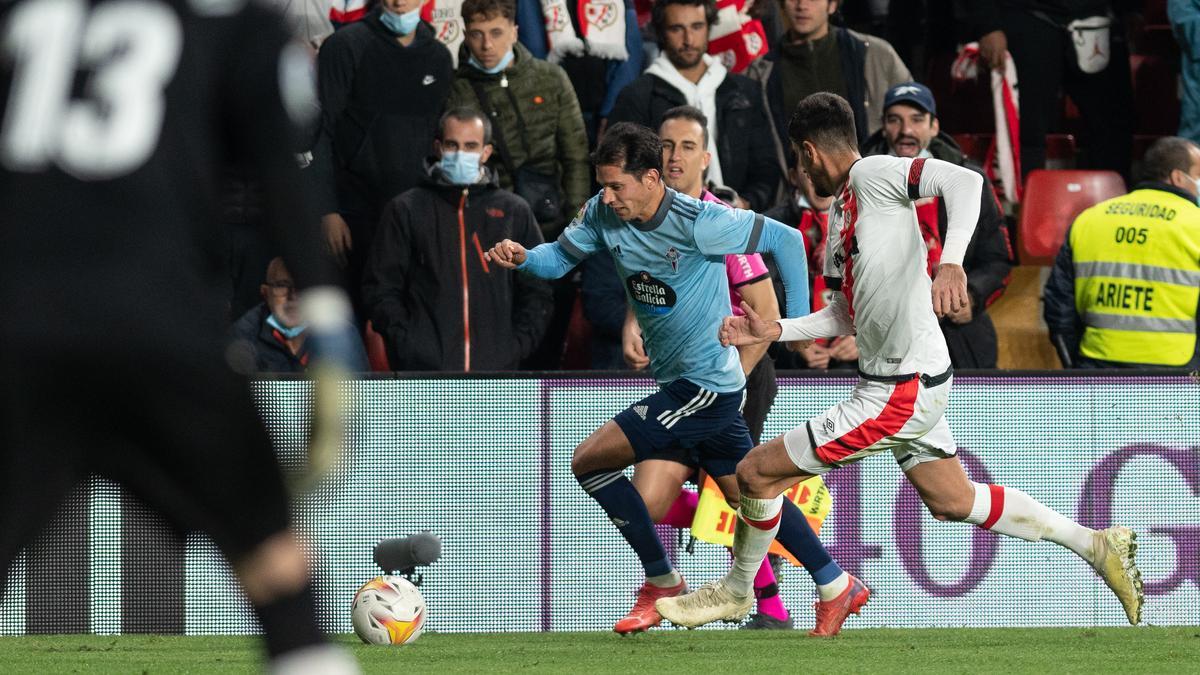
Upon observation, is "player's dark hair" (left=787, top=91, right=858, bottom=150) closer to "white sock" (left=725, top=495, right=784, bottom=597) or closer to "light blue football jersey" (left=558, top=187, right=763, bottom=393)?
"light blue football jersey" (left=558, top=187, right=763, bottom=393)

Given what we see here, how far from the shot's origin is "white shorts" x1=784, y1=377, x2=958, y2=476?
7.15m

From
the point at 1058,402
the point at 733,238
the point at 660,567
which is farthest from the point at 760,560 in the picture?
the point at 1058,402

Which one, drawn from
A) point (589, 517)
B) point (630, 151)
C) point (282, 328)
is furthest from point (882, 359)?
point (282, 328)

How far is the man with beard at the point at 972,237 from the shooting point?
31.8ft

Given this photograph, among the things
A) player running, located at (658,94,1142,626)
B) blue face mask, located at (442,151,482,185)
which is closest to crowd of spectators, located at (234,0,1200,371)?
blue face mask, located at (442,151,482,185)

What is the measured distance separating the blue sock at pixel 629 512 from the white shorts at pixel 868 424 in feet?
3.27

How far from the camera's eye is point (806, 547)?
25.9 feet

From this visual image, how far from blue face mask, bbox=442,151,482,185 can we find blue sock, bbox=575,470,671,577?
2171 millimetres

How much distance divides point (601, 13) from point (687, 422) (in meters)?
3.77

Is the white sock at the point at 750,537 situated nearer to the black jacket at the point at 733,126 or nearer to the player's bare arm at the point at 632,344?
the player's bare arm at the point at 632,344

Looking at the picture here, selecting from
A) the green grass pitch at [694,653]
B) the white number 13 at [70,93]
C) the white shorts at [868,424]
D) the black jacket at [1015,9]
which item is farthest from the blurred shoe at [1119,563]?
the white number 13 at [70,93]

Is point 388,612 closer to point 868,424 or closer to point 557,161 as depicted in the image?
point 868,424

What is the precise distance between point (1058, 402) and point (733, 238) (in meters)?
2.42

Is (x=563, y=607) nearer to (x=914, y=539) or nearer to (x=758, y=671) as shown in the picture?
(x=914, y=539)
